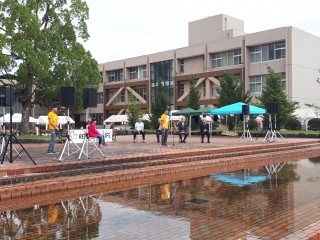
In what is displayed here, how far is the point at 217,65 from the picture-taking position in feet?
182

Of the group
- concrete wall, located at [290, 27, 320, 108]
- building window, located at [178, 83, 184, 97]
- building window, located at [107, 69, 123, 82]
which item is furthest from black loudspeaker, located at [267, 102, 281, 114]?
building window, located at [107, 69, 123, 82]

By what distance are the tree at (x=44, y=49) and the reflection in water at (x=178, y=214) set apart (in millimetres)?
18933

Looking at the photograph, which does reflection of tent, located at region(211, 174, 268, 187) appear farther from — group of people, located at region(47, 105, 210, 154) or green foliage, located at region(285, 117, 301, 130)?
Answer: green foliage, located at region(285, 117, 301, 130)

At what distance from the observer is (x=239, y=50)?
52781 mm

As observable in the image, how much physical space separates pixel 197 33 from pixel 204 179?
176 ft

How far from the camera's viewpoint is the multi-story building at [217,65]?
4759cm

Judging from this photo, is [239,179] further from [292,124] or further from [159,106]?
[159,106]

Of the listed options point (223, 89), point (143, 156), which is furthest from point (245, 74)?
point (143, 156)

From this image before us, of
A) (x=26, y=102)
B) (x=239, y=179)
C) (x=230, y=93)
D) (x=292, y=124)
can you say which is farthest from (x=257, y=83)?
(x=239, y=179)

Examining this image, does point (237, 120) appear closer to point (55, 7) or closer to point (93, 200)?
point (55, 7)

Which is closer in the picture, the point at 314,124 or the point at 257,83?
the point at 314,124

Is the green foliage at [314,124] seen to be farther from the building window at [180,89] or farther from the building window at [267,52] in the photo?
the building window at [180,89]

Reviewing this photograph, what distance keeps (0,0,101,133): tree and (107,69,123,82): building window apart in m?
42.5

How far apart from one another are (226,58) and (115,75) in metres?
26.0
